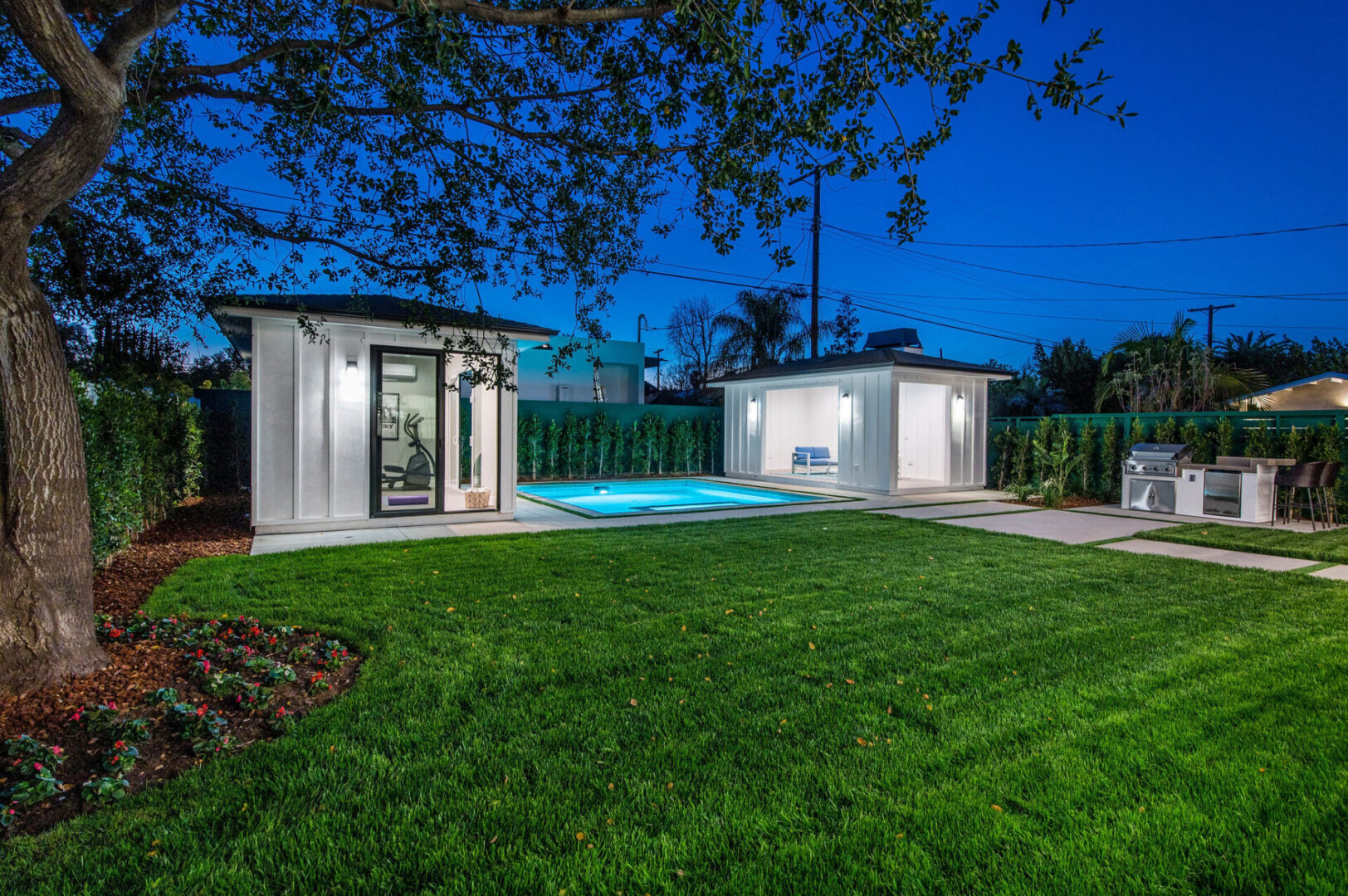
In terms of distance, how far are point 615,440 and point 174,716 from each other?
12353 millimetres

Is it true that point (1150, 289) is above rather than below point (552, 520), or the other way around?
above

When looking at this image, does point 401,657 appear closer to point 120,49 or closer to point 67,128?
point 67,128

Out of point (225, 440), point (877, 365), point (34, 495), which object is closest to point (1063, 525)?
point (877, 365)

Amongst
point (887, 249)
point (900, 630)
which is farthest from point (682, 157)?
point (887, 249)

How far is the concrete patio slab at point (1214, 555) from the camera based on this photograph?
19.8ft

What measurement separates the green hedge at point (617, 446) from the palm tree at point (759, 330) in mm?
5596

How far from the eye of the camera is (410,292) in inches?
181

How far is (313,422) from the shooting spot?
25.5ft

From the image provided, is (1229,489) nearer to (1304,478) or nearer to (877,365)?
(1304,478)

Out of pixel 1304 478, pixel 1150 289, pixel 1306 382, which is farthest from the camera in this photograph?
pixel 1150 289

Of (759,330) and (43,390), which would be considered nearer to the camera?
(43,390)

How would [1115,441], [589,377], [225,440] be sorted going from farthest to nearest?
[589,377], [1115,441], [225,440]

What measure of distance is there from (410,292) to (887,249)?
2641cm

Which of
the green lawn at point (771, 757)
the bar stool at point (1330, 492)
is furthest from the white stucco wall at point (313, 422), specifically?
the bar stool at point (1330, 492)
